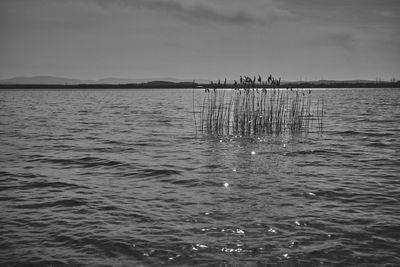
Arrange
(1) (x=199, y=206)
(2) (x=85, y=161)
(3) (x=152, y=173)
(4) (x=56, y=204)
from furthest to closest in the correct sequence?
1. (2) (x=85, y=161)
2. (3) (x=152, y=173)
3. (4) (x=56, y=204)
4. (1) (x=199, y=206)

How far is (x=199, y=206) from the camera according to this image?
35.3 feet

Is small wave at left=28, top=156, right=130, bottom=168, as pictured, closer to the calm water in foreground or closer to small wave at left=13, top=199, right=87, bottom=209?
the calm water in foreground

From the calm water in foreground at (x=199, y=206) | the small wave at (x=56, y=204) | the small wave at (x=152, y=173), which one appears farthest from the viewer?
the small wave at (x=152, y=173)

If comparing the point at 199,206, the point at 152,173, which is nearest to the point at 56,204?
the point at 199,206

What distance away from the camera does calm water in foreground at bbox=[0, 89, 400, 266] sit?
24.9 ft

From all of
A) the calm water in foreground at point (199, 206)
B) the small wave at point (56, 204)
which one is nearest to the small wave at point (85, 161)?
the calm water in foreground at point (199, 206)

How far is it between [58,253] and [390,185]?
36.6 ft

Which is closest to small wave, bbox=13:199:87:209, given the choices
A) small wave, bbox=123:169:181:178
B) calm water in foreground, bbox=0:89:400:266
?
calm water in foreground, bbox=0:89:400:266

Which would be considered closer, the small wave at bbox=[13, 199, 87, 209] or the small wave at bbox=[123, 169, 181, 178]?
the small wave at bbox=[13, 199, 87, 209]

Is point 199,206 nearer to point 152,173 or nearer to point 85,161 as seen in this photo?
point 152,173

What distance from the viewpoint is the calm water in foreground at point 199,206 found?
7594 millimetres

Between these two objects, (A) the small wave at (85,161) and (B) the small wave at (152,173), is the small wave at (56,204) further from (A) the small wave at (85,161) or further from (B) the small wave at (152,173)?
(A) the small wave at (85,161)

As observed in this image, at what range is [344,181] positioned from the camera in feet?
45.6

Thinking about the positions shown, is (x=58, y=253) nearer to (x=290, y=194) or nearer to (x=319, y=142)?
(x=290, y=194)
